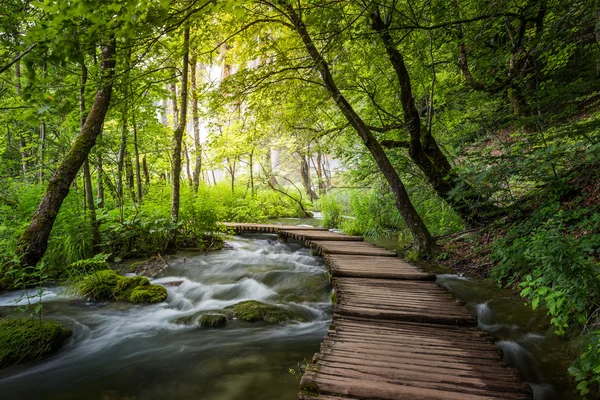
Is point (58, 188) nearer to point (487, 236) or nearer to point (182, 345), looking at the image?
point (182, 345)

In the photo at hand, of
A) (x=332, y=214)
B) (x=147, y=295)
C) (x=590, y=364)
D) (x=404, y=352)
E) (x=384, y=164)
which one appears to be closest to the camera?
(x=590, y=364)

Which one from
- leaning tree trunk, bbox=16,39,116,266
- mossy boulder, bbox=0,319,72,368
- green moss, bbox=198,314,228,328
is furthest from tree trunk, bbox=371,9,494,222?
mossy boulder, bbox=0,319,72,368

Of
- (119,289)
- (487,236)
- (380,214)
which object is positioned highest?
(380,214)

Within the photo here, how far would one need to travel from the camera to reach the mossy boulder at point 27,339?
3.89 metres

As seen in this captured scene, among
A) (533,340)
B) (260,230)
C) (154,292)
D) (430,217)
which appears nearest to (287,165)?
(260,230)

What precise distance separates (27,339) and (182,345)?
6.39ft

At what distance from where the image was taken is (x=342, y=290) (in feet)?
14.6

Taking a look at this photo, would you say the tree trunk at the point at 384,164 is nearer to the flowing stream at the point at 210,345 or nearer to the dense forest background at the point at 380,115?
the dense forest background at the point at 380,115

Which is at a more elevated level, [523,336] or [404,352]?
[404,352]

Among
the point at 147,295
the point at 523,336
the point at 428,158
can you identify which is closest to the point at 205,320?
the point at 147,295

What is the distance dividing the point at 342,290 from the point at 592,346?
261 cm

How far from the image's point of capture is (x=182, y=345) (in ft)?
15.0

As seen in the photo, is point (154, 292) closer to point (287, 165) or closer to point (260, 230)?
point (260, 230)

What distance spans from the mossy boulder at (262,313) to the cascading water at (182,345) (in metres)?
0.14
